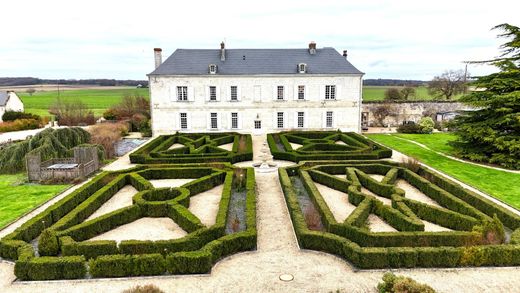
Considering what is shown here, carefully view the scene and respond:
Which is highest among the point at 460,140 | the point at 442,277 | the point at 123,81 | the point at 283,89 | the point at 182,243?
the point at 123,81

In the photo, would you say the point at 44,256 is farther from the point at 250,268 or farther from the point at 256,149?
the point at 256,149

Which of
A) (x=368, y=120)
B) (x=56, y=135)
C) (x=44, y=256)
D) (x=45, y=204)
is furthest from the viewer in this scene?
(x=368, y=120)

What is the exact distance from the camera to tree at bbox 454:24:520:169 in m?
21.9

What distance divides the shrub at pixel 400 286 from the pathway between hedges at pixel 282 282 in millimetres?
480

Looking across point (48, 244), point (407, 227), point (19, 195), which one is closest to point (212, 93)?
point (19, 195)

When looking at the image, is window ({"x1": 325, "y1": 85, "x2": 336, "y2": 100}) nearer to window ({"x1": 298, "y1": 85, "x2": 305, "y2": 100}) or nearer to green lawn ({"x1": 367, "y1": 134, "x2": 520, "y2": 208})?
window ({"x1": 298, "y1": 85, "x2": 305, "y2": 100})

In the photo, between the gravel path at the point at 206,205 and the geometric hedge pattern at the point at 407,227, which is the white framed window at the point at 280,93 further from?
the gravel path at the point at 206,205

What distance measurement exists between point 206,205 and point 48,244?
20.4ft

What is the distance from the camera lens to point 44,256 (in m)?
10.7

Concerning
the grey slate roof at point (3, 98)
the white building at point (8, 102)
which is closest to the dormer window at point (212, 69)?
the white building at point (8, 102)

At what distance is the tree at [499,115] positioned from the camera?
72.0 feet

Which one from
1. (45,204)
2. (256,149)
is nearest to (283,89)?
(256,149)

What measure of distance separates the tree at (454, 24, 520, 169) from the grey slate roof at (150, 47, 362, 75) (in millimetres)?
11938

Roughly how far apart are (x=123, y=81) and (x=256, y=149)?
130 metres
